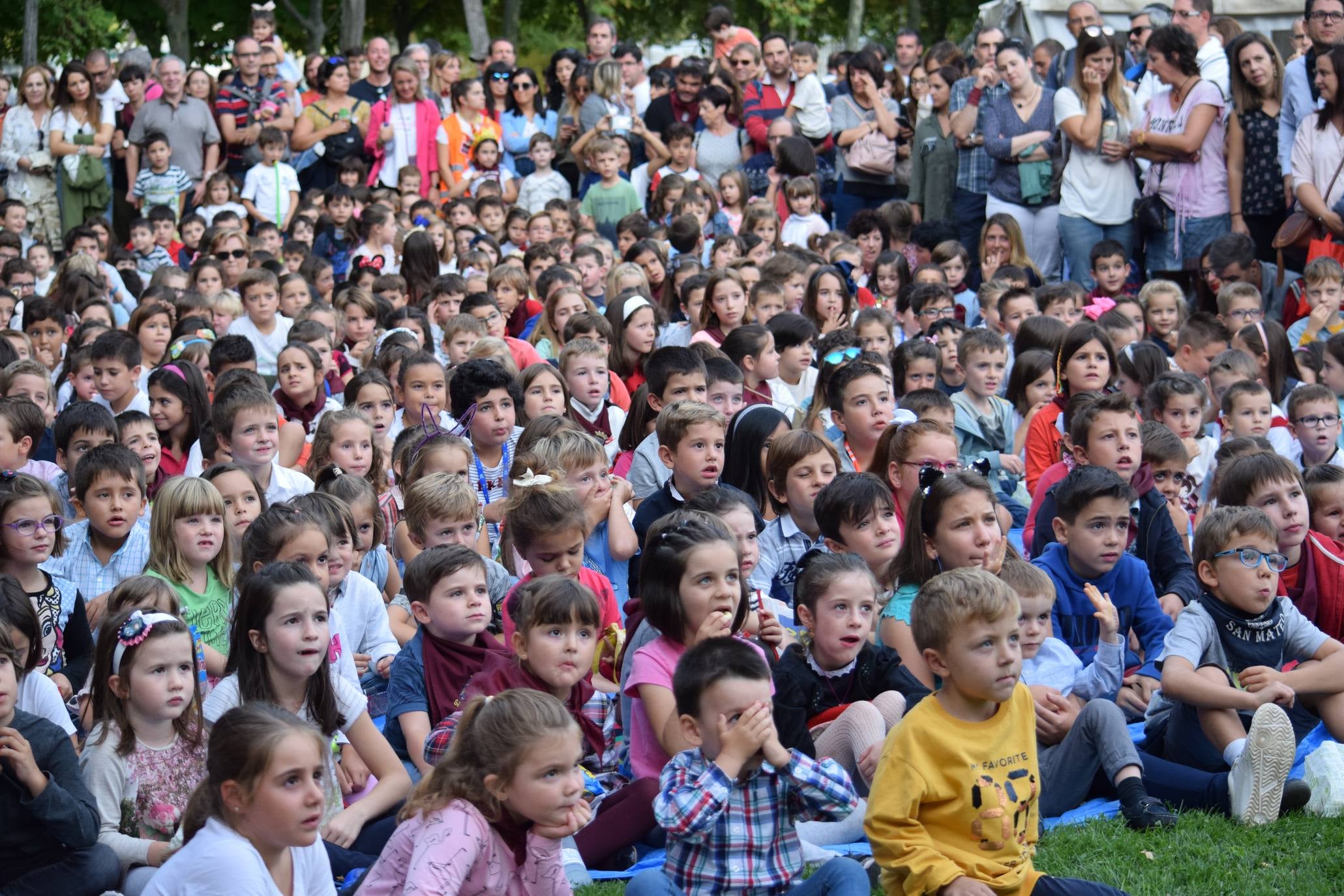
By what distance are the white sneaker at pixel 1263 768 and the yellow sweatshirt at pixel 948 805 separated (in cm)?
108

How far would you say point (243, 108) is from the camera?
16312 millimetres

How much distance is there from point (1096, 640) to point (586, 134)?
34.2 feet

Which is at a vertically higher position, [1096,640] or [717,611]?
[717,611]

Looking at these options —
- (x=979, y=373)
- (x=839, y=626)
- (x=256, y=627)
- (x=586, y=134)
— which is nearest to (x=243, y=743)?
(x=256, y=627)

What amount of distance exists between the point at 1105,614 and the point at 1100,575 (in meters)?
0.41

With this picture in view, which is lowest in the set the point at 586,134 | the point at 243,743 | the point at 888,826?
the point at 888,826

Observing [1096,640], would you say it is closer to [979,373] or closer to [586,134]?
[979,373]

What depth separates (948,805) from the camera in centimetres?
405

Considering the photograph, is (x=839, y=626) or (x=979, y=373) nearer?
(x=839, y=626)

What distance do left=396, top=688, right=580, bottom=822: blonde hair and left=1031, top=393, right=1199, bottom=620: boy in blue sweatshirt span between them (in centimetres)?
323

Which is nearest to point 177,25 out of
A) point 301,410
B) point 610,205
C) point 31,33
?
point 31,33

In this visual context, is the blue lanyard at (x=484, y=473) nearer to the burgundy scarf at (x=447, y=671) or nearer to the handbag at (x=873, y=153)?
the burgundy scarf at (x=447, y=671)

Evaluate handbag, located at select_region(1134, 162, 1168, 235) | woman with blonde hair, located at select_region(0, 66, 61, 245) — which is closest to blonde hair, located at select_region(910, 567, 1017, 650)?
handbag, located at select_region(1134, 162, 1168, 235)

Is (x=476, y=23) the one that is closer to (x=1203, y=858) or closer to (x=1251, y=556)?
(x=1251, y=556)
